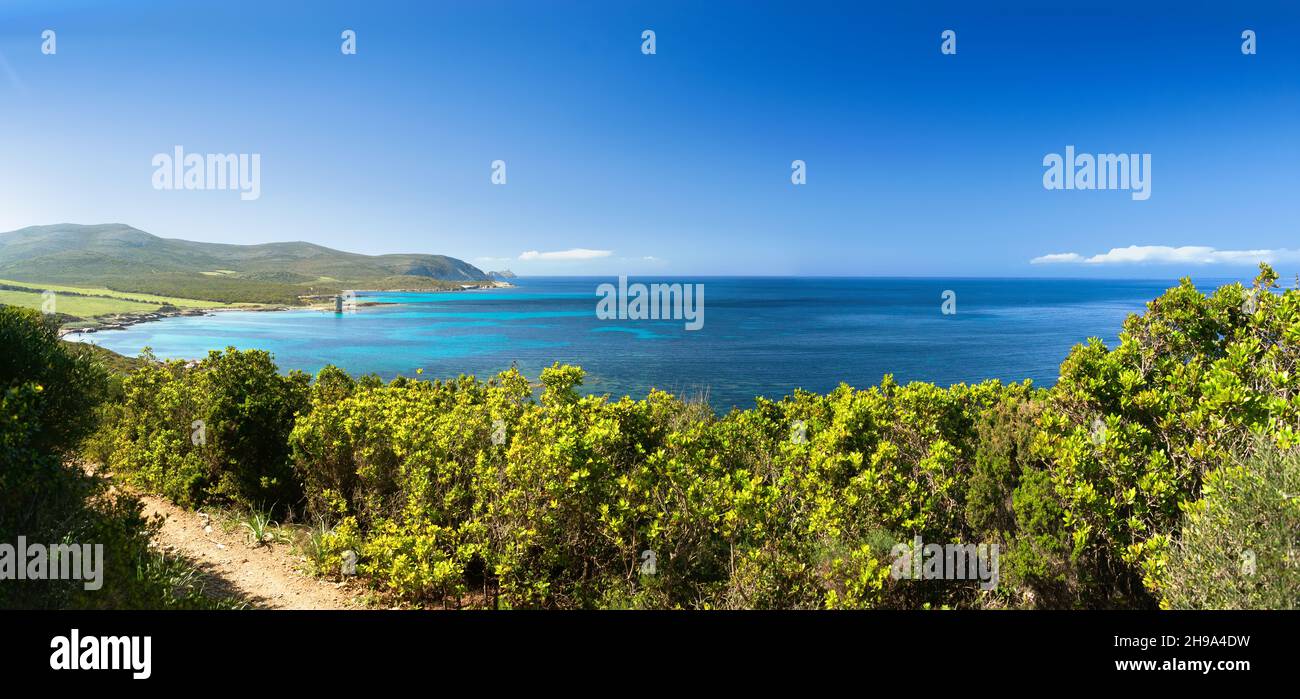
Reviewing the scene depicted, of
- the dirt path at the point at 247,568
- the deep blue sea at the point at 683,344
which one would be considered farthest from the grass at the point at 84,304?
the dirt path at the point at 247,568

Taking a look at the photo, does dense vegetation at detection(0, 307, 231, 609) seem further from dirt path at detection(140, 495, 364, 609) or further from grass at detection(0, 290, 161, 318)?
grass at detection(0, 290, 161, 318)

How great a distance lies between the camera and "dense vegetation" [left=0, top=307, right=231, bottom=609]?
561 cm

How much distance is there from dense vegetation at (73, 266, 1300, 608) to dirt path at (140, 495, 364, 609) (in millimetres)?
468

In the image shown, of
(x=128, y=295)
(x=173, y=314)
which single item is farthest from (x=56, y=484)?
(x=128, y=295)

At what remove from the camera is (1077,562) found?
6.53 m

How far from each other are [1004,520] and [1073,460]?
4.18 ft

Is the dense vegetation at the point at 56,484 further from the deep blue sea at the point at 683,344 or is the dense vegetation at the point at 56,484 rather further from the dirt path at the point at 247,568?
the deep blue sea at the point at 683,344

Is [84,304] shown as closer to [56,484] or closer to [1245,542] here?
[56,484]

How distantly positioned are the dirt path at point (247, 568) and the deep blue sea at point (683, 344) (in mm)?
25096

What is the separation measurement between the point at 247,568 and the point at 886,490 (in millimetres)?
10003

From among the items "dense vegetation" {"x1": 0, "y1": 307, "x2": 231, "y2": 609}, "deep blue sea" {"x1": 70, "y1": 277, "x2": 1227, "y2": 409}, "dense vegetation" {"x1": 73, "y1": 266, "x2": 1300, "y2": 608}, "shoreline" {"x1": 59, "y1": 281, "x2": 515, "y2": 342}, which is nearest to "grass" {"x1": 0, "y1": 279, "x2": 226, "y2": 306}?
"shoreline" {"x1": 59, "y1": 281, "x2": 515, "y2": 342}
